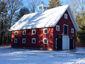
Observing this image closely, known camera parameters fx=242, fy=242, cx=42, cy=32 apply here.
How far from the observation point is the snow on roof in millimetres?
41716

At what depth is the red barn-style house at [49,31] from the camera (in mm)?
41094

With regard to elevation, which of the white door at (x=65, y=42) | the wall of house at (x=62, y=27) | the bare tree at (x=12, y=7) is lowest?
the white door at (x=65, y=42)

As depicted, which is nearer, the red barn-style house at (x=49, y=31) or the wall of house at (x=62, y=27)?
the red barn-style house at (x=49, y=31)

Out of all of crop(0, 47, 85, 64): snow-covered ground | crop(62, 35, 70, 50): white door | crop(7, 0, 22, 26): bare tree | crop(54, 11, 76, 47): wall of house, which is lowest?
crop(0, 47, 85, 64): snow-covered ground

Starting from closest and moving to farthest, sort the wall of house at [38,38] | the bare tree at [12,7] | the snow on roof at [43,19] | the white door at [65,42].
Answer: the wall of house at [38,38] → the snow on roof at [43,19] → the white door at [65,42] → the bare tree at [12,7]

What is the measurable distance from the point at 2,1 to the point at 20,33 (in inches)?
618

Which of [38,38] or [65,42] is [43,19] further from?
[65,42]

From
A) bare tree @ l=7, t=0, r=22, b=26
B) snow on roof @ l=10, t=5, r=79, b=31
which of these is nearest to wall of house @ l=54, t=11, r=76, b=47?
snow on roof @ l=10, t=5, r=79, b=31

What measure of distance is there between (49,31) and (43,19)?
4.40 meters

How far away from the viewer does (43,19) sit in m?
44.8

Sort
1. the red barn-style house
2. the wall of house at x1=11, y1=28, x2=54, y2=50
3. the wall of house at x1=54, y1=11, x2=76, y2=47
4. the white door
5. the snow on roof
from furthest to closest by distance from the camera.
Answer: the white door → the snow on roof → the wall of house at x1=54, y1=11, x2=76, y2=47 → the red barn-style house → the wall of house at x1=11, y1=28, x2=54, y2=50

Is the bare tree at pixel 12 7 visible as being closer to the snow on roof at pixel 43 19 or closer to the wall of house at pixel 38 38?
the snow on roof at pixel 43 19

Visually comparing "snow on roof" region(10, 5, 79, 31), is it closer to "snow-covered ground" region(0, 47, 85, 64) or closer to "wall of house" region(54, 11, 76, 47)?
"wall of house" region(54, 11, 76, 47)

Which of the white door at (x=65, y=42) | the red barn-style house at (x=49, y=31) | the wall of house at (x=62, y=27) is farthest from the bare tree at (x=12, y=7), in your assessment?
the white door at (x=65, y=42)
